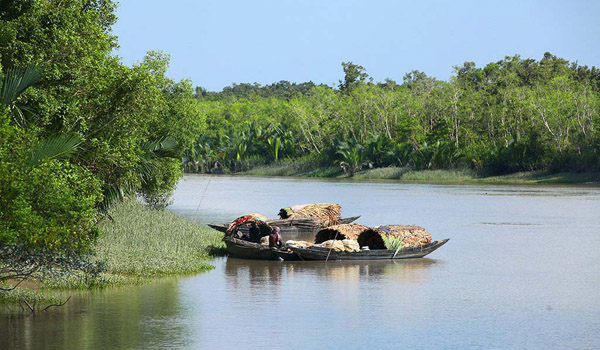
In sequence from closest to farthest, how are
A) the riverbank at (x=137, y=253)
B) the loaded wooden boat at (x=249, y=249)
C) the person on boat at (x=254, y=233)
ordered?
the riverbank at (x=137, y=253) < the loaded wooden boat at (x=249, y=249) < the person on boat at (x=254, y=233)

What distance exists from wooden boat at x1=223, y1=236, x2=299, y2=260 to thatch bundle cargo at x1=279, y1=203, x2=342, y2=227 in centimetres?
840

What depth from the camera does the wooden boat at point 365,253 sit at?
24156 mm

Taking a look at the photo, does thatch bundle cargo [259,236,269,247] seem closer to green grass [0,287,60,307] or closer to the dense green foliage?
the dense green foliage

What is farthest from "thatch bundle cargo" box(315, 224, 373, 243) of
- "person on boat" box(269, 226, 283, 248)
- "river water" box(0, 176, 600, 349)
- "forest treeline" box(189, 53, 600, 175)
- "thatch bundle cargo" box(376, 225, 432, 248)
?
"forest treeline" box(189, 53, 600, 175)

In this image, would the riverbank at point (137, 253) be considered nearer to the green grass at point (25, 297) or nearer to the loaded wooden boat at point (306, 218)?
the green grass at point (25, 297)

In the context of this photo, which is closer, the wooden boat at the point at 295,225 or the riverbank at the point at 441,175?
the wooden boat at the point at 295,225

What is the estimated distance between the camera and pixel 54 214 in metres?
14.4

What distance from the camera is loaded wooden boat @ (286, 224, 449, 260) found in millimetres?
24297

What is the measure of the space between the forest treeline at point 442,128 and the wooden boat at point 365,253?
1635 inches

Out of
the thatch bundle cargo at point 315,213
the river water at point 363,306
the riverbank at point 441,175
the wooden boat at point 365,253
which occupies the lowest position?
the river water at point 363,306

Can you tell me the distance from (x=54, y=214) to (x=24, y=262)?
176 cm

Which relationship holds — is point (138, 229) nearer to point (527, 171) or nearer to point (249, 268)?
point (249, 268)

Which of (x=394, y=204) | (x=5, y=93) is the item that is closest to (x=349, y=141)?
(x=394, y=204)

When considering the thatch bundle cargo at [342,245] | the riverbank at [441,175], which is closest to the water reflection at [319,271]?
the thatch bundle cargo at [342,245]
